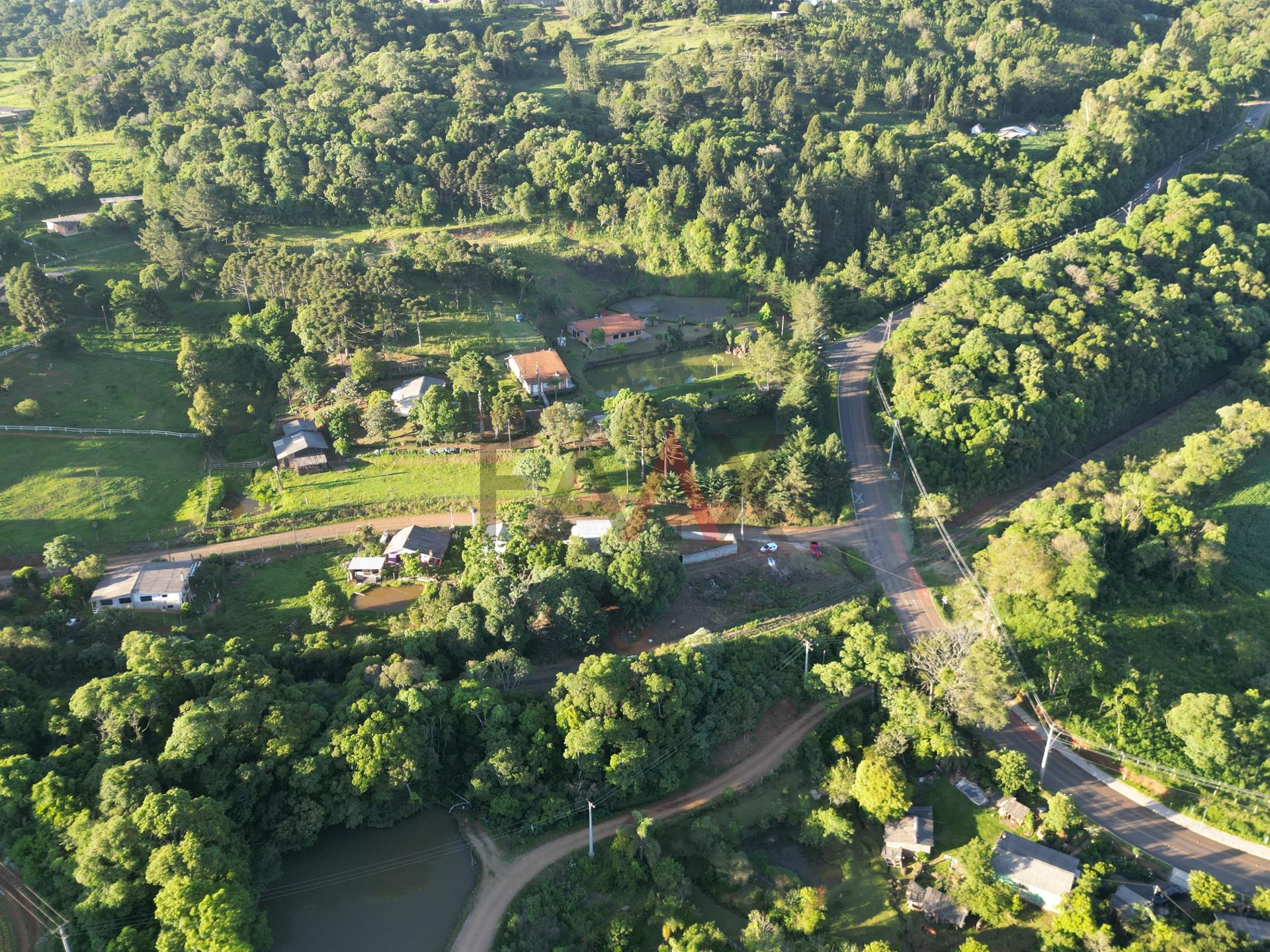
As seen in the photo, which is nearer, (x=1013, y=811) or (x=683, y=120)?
(x=1013, y=811)

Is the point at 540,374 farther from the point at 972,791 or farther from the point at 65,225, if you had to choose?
the point at 65,225

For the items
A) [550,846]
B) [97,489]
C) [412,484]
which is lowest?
[550,846]

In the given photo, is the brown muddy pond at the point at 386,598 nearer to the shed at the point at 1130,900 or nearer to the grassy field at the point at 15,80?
the shed at the point at 1130,900

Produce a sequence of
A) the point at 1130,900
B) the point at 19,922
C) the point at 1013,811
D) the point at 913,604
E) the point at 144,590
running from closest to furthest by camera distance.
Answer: the point at 19,922 < the point at 1130,900 < the point at 1013,811 < the point at 144,590 < the point at 913,604

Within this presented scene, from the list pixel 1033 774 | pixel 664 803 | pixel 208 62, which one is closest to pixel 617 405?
pixel 664 803

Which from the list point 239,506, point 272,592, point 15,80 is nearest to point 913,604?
point 272,592

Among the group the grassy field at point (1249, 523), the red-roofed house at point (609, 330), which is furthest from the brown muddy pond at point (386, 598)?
the grassy field at point (1249, 523)

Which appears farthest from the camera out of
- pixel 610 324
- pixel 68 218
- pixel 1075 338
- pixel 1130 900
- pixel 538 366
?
pixel 68 218
